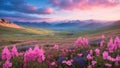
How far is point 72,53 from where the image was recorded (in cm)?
1305

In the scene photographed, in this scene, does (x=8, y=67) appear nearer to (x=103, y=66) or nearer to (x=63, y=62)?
(x=63, y=62)

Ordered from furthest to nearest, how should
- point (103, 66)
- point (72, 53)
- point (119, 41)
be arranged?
point (72, 53), point (119, 41), point (103, 66)


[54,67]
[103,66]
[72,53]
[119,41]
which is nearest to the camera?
[103,66]

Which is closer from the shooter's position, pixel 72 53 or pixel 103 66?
pixel 103 66

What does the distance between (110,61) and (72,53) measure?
266cm

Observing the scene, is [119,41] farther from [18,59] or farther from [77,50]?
[18,59]

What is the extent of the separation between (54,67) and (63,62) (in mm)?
498

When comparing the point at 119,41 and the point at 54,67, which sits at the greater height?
the point at 119,41

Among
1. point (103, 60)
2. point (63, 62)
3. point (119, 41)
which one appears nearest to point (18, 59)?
point (63, 62)

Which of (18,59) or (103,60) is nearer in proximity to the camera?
(103,60)

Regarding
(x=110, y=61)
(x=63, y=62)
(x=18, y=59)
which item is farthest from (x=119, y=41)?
(x=18, y=59)

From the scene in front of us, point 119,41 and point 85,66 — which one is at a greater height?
point 119,41

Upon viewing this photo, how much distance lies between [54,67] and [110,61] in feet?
7.46

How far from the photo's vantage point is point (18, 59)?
11961 mm
